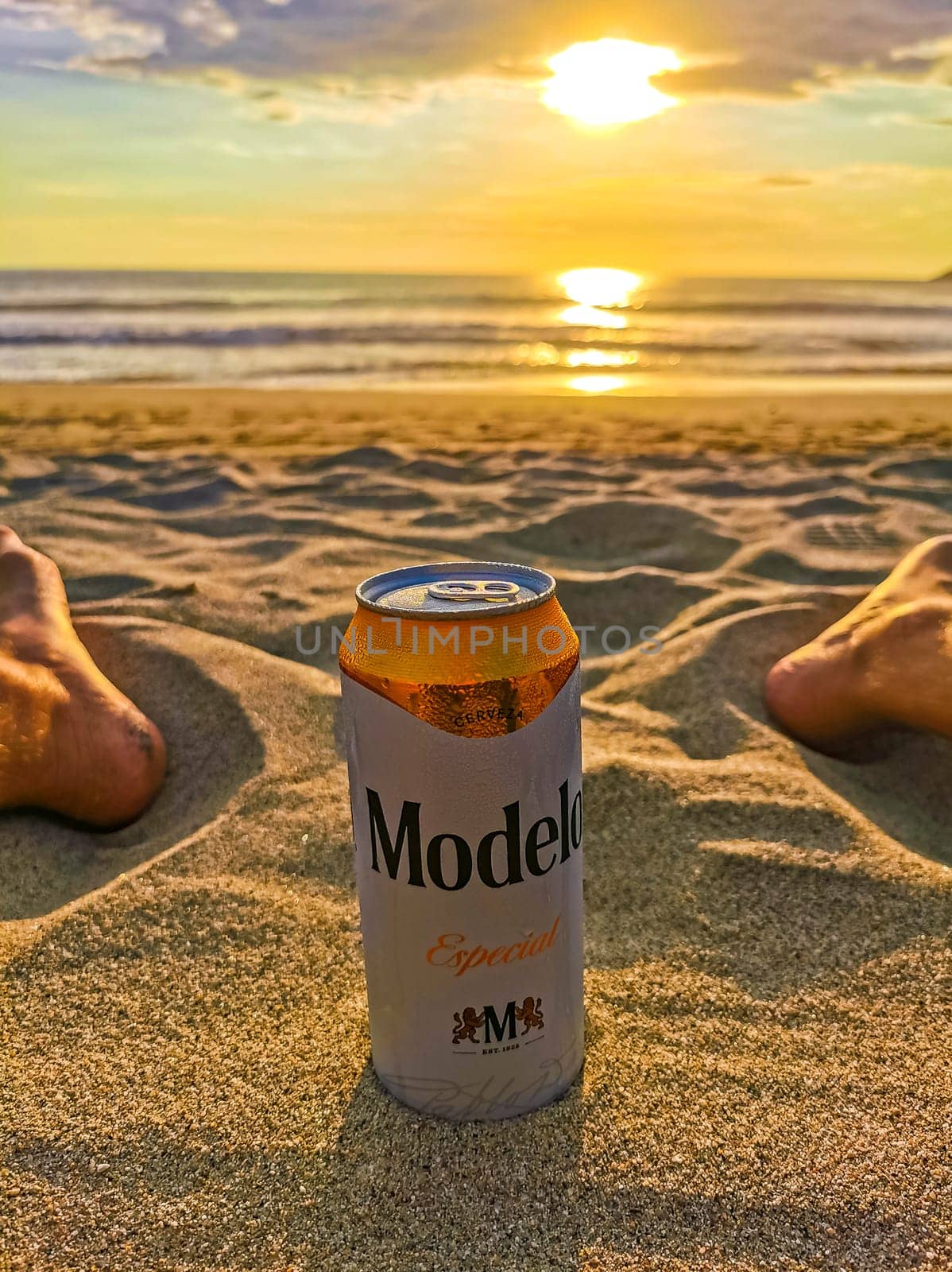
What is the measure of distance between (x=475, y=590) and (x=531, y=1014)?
0.52 meters

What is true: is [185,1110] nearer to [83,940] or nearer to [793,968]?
[83,940]

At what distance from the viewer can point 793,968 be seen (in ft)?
4.91

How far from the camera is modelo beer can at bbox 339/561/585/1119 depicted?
1.10 metres

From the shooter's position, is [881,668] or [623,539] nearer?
[881,668]

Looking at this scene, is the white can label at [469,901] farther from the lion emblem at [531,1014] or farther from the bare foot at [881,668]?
the bare foot at [881,668]

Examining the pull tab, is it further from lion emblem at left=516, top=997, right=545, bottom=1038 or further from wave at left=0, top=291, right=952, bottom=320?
wave at left=0, top=291, right=952, bottom=320

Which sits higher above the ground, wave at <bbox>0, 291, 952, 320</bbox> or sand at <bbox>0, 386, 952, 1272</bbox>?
wave at <bbox>0, 291, 952, 320</bbox>

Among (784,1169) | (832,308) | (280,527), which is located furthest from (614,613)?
(832,308)

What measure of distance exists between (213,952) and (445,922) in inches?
21.5

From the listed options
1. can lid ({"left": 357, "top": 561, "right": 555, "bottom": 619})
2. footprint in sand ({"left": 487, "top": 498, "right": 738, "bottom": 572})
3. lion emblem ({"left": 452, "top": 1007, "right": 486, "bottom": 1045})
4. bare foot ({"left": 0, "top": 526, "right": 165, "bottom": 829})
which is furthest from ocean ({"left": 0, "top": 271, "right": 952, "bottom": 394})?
lion emblem ({"left": 452, "top": 1007, "right": 486, "bottom": 1045})

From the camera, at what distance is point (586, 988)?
1.48m

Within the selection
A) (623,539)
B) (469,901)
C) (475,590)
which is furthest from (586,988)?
(623,539)

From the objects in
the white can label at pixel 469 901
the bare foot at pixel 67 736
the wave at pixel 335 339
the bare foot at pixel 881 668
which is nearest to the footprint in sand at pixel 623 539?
the bare foot at pixel 881 668

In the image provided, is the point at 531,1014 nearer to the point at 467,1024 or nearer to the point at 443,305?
the point at 467,1024
